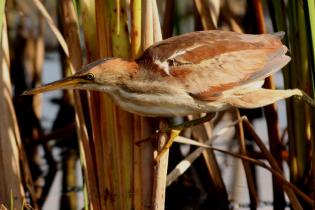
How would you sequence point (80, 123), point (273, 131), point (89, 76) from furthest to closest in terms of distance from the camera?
point (273, 131) < point (80, 123) < point (89, 76)

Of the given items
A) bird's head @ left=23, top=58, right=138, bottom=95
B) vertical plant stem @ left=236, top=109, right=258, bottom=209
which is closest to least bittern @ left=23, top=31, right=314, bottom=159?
bird's head @ left=23, top=58, right=138, bottom=95

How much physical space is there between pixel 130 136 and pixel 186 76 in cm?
25

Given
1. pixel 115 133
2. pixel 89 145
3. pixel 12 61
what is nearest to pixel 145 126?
pixel 115 133

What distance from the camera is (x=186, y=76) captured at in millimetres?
2178

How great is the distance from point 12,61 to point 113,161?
2.56 metres

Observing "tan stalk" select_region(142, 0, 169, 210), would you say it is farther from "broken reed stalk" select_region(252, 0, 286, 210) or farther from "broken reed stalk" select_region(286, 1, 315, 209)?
"broken reed stalk" select_region(252, 0, 286, 210)

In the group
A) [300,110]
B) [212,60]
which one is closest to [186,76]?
[212,60]

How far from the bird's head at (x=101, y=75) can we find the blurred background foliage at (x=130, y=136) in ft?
0.32

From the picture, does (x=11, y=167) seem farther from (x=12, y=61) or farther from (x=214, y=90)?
(x=12, y=61)

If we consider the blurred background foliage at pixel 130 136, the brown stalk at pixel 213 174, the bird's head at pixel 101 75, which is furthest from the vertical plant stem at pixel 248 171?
the bird's head at pixel 101 75

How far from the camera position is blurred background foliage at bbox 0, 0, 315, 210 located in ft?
7.34

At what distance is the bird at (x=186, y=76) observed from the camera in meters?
2.12

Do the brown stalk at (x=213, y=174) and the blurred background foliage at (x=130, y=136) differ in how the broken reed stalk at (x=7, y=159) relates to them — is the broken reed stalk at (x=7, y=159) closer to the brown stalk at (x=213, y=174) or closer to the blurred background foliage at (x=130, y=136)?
the blurred background foliage at (x=130, y=136)

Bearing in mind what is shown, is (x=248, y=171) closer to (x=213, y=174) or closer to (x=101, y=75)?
(x=213, y=174)
